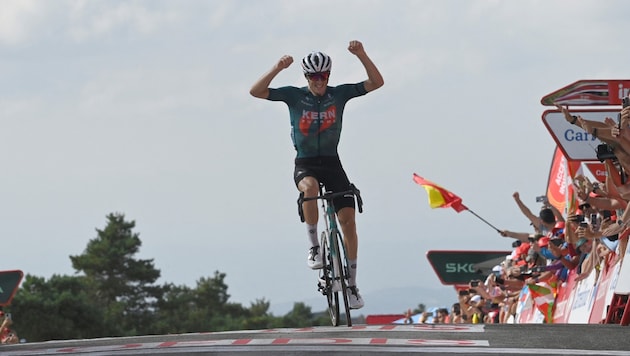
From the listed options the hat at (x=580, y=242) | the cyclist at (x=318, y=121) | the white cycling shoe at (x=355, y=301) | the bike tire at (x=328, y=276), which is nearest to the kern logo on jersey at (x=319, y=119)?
the cyclist at (x=318, y=121)

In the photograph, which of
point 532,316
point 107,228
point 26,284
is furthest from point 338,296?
point 107,228

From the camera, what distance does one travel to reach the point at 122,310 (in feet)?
293

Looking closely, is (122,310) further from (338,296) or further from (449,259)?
(338,296)

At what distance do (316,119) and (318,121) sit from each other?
0.10 feet

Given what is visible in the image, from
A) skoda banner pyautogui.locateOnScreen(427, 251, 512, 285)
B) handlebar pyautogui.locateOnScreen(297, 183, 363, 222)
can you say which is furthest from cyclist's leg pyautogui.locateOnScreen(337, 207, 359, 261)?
skoda banner pyautogui.locateOnScreen(427, 251, 512, 285)

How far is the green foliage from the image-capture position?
7162 centimetres

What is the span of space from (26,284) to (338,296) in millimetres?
63477

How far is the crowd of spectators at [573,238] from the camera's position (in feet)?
49.7

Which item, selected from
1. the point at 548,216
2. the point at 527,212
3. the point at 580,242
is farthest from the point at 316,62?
the point at 527,212

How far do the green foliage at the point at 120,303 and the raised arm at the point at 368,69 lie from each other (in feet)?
186

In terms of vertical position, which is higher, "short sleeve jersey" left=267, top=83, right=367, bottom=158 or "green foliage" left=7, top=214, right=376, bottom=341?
"green foliage" left=7, top=214, right=376, bottom=341

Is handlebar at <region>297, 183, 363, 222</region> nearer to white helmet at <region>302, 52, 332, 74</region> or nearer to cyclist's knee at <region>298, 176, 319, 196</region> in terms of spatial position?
cyclist's knee at <region>298, 176, 319, 196</region>

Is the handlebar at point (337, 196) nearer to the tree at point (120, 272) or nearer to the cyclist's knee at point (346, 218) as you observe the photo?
the cyclist's knee at point (346, 218)

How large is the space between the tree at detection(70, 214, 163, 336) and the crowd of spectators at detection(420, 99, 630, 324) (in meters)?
65.3
